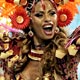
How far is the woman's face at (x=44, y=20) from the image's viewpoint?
284 cm

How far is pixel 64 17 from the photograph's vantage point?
303 cm

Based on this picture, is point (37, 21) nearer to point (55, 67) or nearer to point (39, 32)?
point (39, 32)

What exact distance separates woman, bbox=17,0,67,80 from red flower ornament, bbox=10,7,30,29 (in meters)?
0.03

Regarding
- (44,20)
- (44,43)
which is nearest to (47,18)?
(44,20)

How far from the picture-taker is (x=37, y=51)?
289 cm

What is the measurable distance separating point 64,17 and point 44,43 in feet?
0.72

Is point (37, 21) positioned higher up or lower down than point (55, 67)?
higher up

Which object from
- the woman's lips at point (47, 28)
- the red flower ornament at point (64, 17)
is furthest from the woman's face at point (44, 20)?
the red flower ornament at point (64, 17)

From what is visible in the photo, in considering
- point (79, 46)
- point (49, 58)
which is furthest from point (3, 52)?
point (79, 46)

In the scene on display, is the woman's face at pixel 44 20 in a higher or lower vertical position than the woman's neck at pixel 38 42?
higher

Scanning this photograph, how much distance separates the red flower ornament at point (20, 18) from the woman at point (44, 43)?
1.4 inches

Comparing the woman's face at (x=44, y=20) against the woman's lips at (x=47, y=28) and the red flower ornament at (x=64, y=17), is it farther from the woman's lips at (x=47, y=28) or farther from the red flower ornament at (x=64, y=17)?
the red flower ornament at (x=64, y=17)

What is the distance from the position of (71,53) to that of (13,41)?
0.41m

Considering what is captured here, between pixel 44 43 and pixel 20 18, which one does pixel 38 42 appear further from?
pixel 20 18
